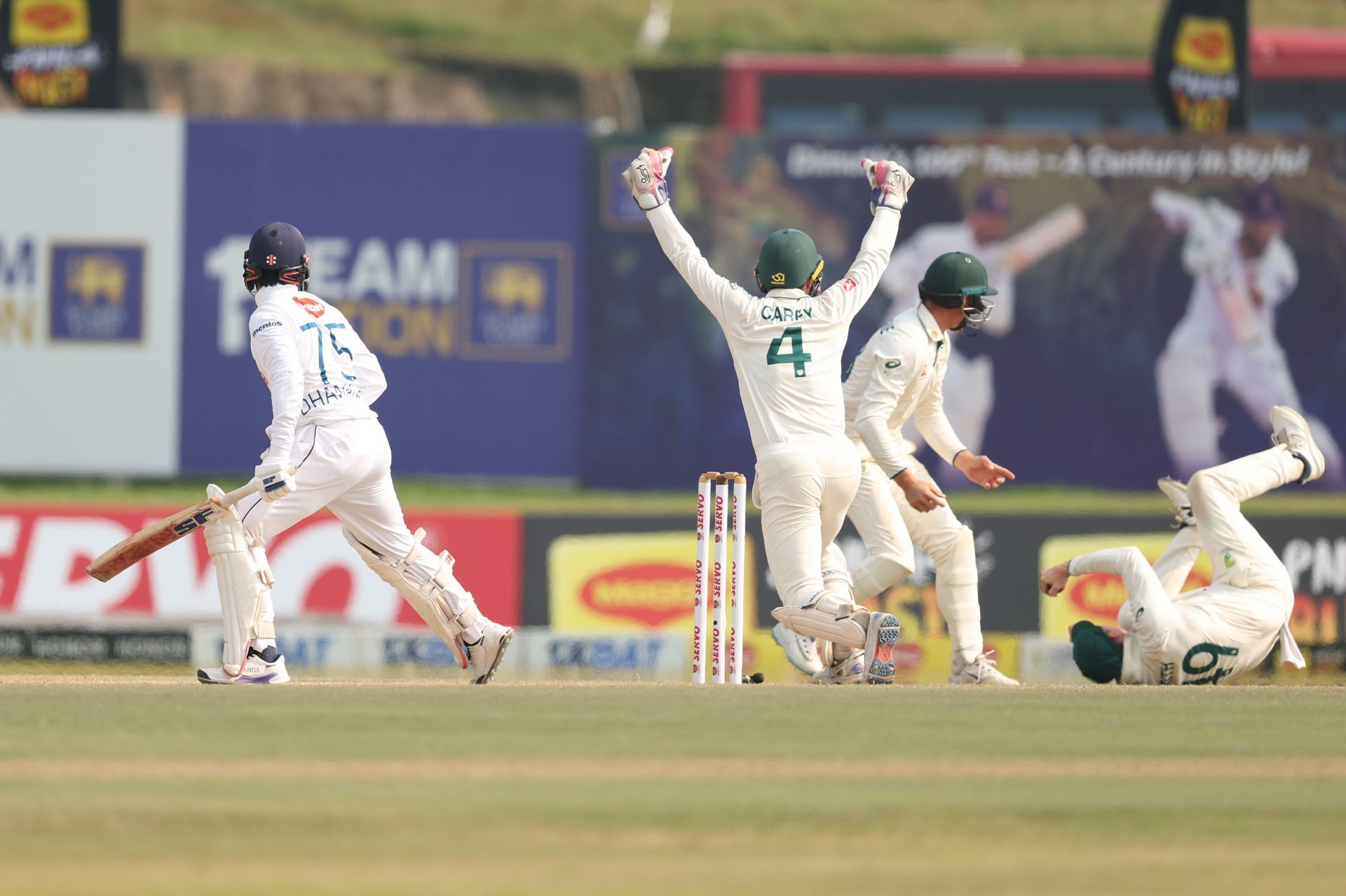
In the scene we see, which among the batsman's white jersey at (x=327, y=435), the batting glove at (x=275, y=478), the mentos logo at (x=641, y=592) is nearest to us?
the batting glove at (x=275, y=478)

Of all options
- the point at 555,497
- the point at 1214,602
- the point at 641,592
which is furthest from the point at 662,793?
the point at 555,497

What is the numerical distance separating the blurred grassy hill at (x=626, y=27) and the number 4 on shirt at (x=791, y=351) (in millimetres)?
27079

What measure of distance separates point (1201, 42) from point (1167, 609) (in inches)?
458

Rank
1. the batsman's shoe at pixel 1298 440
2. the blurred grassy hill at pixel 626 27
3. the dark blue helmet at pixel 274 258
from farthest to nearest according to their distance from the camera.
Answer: the blurred grassy hill at pixel 626 27, the batsman's shoe at pixel 1298 440, the dark blue helmet at pixel 274 258

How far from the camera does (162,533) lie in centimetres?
1052

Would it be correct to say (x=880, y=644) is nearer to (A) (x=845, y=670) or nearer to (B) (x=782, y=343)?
(A) (x=845, y=670)

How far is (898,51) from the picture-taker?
3888 cm

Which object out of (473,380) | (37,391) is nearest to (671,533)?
(473,380)

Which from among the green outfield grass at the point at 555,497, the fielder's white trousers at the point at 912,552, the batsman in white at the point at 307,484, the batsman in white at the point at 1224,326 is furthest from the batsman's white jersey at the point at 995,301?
the batsman in white at the point at 307,484

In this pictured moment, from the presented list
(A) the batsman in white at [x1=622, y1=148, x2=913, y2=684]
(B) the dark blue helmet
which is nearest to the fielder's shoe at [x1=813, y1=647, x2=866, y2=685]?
(A) the batsman in white at [x1=622, y1=148, x2=913, y2=684]

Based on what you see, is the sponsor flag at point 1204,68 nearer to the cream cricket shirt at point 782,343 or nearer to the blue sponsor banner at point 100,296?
the blue sponsor banner at point 100,296

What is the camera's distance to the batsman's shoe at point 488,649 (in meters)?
10.9

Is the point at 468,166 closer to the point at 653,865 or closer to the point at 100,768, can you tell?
the point at 100,768

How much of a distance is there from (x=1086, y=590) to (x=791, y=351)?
5.50 metres
